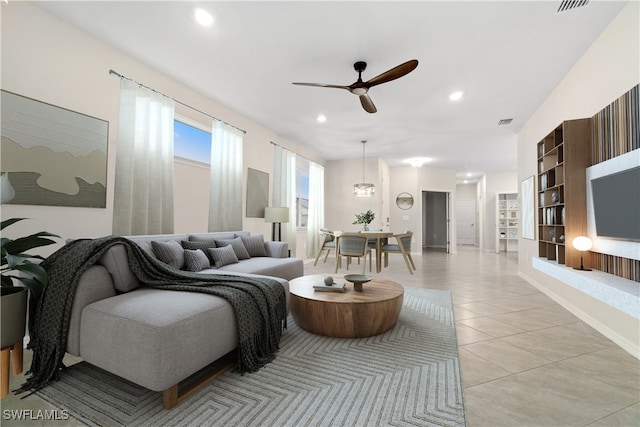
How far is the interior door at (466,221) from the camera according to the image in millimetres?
11906

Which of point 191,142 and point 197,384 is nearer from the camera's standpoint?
point 197,384

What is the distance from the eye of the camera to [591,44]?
9.05 feet

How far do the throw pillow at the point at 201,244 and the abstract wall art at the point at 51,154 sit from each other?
83 cm

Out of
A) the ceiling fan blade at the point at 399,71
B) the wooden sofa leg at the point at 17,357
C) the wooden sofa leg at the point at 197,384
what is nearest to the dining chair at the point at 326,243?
the ceiling fan blade at the point at 399,71

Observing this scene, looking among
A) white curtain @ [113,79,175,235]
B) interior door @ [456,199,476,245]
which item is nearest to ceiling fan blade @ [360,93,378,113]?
white curtain @ [113,79,175,235]

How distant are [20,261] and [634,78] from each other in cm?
420

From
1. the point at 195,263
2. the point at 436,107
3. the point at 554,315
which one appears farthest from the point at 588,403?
the point at 436,107

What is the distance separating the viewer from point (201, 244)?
3.25m

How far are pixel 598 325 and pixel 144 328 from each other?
11.8 ft

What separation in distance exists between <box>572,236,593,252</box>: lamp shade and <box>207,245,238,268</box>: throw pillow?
3.40m

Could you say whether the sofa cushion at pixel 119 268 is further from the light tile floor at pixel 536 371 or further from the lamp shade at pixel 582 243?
the lamp shade at pixel 582 243

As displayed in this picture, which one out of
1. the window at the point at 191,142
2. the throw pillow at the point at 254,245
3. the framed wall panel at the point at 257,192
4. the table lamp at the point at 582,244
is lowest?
the throw pillow at the point at 254,245

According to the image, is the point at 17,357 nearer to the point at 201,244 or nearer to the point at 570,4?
the point at 201,244

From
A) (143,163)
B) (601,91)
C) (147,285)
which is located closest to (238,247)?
(143,163)
